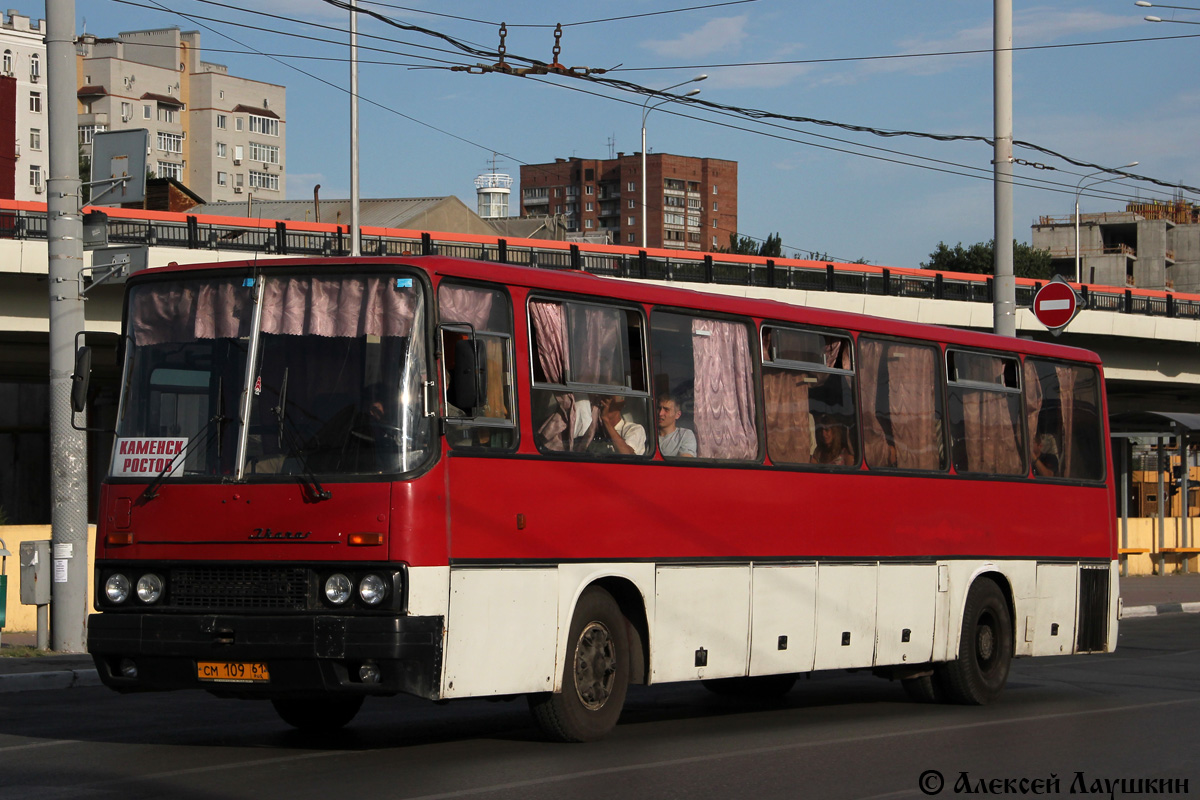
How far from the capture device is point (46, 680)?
13570 mm

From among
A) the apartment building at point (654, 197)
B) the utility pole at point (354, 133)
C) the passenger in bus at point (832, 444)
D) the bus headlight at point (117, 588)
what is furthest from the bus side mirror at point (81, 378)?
the apartment building at point (654, 197)

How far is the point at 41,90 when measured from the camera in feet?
404

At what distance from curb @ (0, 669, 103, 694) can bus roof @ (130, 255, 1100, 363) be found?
525 cm

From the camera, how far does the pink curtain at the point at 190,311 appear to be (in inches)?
360

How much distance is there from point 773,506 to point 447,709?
303 cm

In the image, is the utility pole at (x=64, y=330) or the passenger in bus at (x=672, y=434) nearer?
the passenger in bus at (x=672, y=434)

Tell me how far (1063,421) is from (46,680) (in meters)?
9.54

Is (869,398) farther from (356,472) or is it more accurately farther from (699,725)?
(356,472)

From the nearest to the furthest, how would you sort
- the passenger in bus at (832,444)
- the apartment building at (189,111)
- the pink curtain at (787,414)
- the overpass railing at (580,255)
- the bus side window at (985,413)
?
the pink curtain at (787,414)
the passenger in bus at (832,444)
the bus side window at (985,413)
the overpass railing at (580,255)
the apartment building at (189,111)

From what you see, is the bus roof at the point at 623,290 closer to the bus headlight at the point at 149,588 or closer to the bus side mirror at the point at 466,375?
the bus side mirror at the point at 466,375

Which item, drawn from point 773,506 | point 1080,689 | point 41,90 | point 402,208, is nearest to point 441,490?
point 773,506

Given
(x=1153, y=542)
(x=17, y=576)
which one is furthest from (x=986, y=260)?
(x=17, y=576)

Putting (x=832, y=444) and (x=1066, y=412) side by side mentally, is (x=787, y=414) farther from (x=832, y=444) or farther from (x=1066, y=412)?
(x=1066, y=412)

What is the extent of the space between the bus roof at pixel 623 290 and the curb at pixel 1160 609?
41.7 feet
